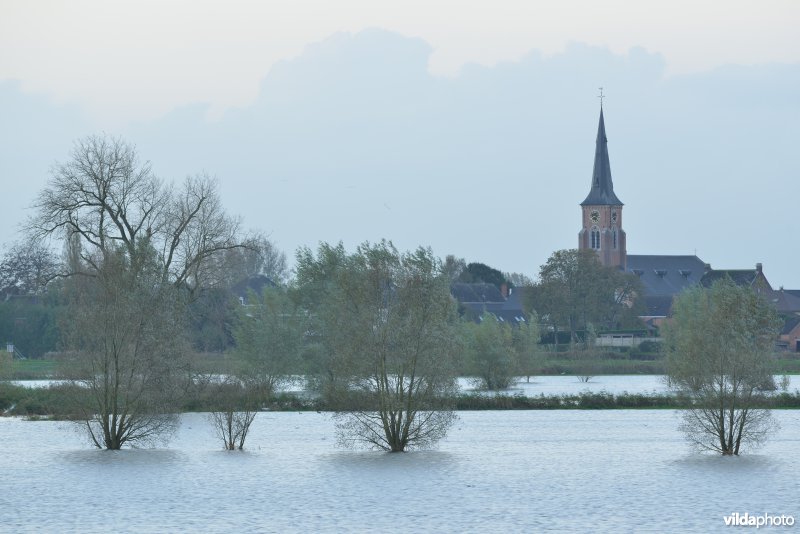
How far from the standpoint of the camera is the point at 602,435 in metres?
50.5

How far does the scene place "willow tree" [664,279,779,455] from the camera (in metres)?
36.6

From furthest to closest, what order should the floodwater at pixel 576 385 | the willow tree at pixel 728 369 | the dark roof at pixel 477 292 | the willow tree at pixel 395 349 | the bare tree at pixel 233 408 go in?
the dark roof at pixel 477 292, the floodwater at pixel 576 385, the bare tree at pixel 233 408, the willow tree at pixel 395 349, the willow tree at pixel 728 369

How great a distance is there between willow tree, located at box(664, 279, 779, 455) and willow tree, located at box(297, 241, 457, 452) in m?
7.42

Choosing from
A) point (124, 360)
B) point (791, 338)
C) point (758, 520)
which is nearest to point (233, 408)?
point (124, 360)

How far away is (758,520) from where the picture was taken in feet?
88.9

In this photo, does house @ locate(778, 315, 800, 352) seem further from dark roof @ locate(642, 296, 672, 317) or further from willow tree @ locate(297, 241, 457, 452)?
willow tree @ locate(297, 241, 457, 452)

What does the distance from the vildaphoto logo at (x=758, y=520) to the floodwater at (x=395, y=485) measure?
377 mm

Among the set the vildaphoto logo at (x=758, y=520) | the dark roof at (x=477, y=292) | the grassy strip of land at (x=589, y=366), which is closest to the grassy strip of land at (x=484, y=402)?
the grassy strip of land at (x=589, y=366)

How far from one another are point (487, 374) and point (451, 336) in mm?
38322

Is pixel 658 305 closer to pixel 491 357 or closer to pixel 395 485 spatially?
pixel 491 357

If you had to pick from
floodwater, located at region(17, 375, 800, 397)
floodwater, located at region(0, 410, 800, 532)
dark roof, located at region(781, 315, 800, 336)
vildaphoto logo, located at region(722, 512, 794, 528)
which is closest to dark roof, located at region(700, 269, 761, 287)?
dark roof, located at region(781, 315, 800, 336)

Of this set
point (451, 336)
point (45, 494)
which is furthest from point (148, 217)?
point (45, 494)

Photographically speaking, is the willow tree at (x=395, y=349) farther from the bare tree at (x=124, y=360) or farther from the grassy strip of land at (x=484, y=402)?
the grassy strip of land at (x=484, y=402)

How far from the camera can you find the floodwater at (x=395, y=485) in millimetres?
28078
